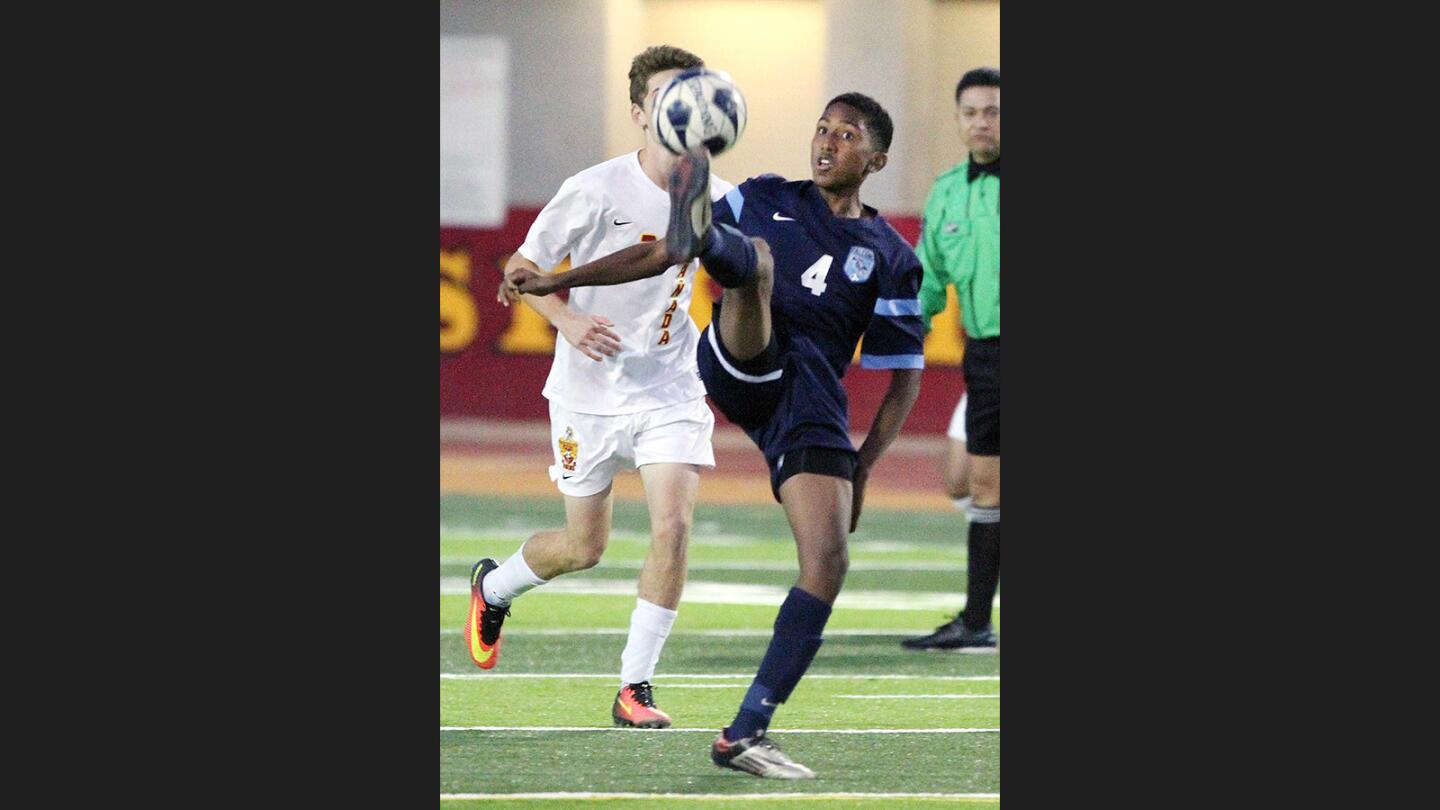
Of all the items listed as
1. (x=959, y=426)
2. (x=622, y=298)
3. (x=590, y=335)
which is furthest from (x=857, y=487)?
(x=959, y=426)

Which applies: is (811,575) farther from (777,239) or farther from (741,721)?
(777,239)

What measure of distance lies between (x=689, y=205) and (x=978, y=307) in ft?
10.8

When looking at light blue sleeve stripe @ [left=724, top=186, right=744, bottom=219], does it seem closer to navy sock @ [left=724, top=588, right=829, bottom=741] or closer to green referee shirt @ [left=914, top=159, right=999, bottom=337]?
navy sock @ [left=724, top=588, right=829, bottom=741]

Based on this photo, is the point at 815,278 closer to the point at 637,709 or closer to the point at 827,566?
the point at 827,566

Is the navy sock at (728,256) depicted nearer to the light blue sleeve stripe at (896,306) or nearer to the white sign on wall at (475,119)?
the light blue sleeve stripe at (896,306)

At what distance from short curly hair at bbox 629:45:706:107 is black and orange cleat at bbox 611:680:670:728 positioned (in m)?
1.74

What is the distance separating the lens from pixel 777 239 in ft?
16.8

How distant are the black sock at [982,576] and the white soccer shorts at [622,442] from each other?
1.84 m

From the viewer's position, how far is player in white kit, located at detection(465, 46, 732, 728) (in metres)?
5.64

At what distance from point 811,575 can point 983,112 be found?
10.2ft

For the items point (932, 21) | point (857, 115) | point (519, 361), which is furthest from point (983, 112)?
point (932, 21)

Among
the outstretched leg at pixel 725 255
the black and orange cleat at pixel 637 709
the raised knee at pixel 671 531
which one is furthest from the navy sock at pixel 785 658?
the raised knee at pixel 671 531

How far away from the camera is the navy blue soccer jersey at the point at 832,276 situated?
506cm

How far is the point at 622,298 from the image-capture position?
19.1 feet
